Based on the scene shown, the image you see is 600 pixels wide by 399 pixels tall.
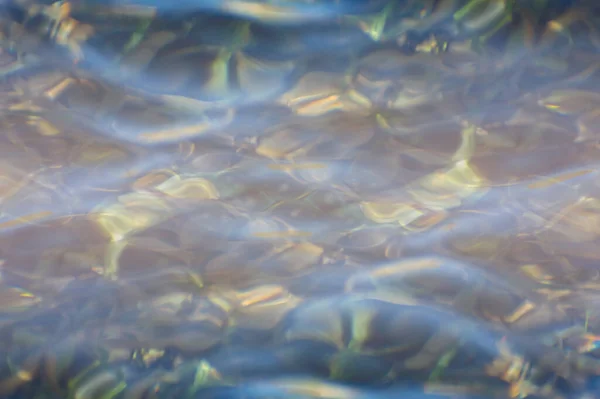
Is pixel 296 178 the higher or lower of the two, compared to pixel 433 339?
higher

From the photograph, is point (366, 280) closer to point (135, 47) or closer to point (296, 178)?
point (296, 178)

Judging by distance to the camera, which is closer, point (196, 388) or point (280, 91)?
point (196, 388)

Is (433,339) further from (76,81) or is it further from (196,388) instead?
(76,81)

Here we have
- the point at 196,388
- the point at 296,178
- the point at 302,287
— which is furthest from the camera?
the point at 296,178

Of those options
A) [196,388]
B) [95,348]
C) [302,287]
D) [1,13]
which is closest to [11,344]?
[95,348]

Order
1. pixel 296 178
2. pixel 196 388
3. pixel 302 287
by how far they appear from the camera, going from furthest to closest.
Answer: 1. pixel 296 178
2. pixel 302 287
3. pixel 196 388

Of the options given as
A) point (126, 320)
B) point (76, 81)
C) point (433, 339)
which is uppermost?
point (76, 81)
